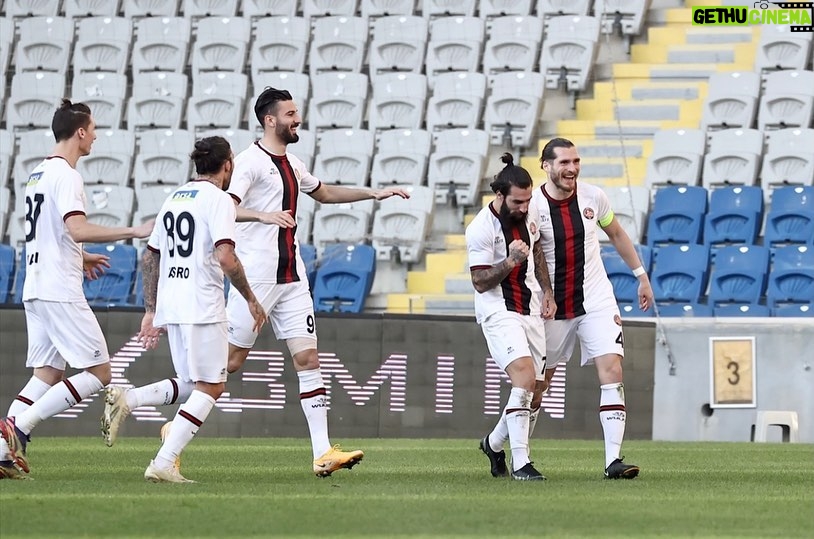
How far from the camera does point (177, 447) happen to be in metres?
8.23

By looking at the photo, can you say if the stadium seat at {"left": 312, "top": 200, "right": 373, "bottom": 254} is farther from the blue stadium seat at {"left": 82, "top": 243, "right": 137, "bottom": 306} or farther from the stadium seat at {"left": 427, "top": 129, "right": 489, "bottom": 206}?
the blue stadium seat at {"left": 82, "top": 243, "right": 137, "bottom": 306}

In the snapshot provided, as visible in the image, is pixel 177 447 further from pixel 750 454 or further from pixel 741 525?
pixel 750 454

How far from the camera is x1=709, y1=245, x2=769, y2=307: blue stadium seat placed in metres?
16.1

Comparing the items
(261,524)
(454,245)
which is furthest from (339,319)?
(261,524)

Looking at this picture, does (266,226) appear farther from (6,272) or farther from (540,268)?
(6,272)

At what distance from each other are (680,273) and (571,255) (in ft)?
23.7

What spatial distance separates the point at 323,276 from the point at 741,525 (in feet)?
33.5

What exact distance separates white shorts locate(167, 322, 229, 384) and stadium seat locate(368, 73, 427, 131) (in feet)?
38.3

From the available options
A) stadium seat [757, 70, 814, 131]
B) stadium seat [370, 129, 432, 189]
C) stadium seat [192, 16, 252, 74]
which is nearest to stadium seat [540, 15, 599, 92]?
stadium seat [370, 129, 432, 189]

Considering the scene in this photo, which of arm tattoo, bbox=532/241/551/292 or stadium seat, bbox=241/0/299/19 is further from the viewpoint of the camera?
stadium seat, bbox=241/0/299/19

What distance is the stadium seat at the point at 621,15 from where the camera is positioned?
67.8 feet

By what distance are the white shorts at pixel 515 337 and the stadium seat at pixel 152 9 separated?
14517 mm

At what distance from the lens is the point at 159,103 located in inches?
820
